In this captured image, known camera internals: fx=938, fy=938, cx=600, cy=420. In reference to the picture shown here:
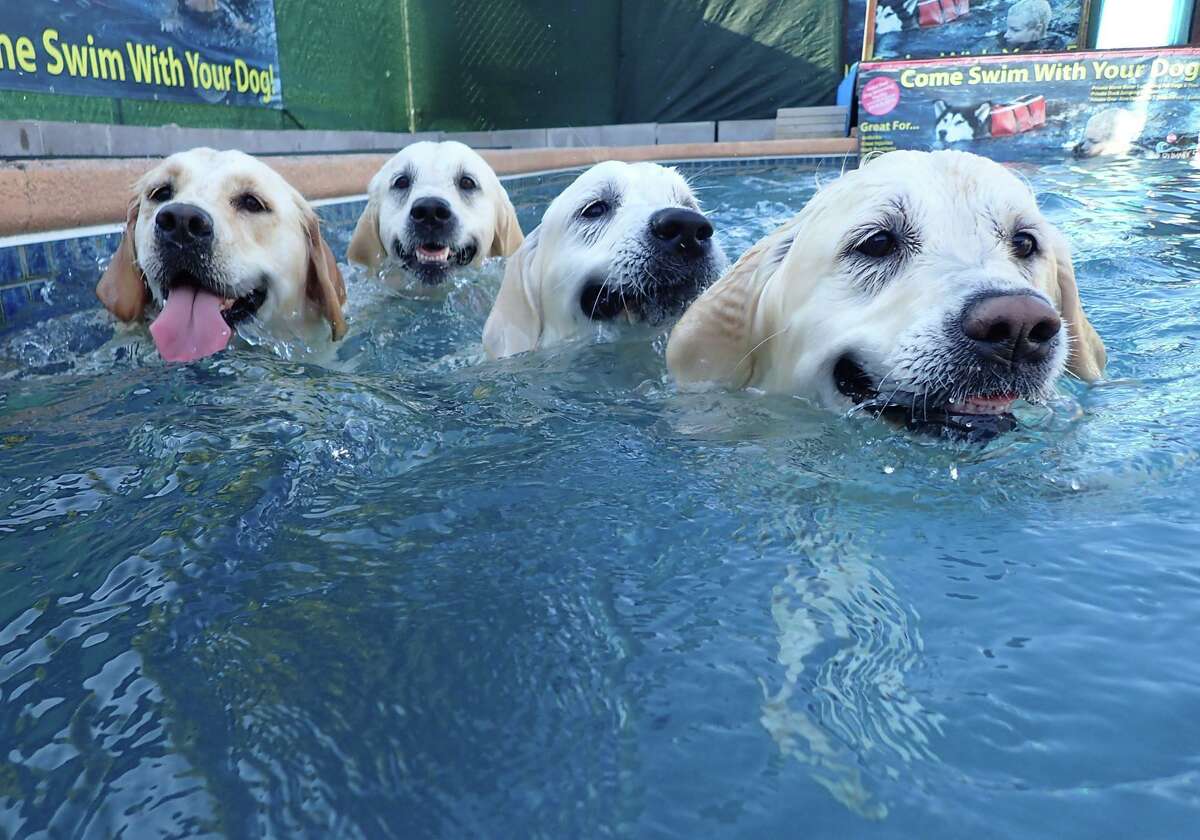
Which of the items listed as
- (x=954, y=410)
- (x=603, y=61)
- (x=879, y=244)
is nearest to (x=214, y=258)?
(x=879, y=244)

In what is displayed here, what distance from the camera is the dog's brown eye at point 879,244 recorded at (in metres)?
2.82

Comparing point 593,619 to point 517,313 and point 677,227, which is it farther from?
point 517,313

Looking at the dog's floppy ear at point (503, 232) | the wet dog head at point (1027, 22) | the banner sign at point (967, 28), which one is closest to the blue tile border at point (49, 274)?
the dog's floppy ear at point (503, 232)

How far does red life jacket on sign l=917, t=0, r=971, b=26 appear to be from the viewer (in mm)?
17016

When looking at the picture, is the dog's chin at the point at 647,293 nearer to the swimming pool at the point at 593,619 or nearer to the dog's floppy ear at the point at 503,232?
the swimming pool at the point at 593,619

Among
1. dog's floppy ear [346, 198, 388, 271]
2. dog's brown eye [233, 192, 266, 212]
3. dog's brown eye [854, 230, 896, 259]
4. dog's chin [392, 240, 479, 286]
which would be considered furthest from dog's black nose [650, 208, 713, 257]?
dog's floppy ear [346, 198, 388, 271]

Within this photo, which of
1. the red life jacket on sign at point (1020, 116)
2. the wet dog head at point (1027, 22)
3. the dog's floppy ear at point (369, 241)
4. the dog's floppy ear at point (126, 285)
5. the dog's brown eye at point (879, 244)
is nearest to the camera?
the dog's brown eye at point (879, 244)

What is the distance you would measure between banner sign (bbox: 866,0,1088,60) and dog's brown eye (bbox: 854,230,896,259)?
15792 millimetres

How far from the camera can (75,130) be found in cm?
763

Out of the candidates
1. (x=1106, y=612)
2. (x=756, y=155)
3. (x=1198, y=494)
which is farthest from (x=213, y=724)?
(x=756, y=155)

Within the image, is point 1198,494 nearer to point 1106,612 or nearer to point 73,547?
point 1106,612

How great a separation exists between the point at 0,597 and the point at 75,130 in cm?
702

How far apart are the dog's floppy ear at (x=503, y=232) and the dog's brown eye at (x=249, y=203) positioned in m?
1.76

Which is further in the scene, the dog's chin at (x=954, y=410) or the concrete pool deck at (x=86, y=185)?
the concrete pool deck at (x=86, y=185)
